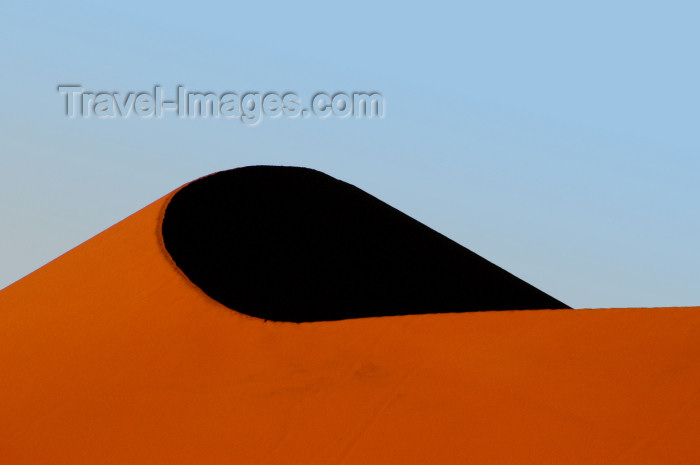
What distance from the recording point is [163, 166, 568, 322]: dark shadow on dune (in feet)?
18.5

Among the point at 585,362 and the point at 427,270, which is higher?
the point at 585,362

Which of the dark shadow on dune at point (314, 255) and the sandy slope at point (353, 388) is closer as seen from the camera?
the sandy slope at point (353, 388)

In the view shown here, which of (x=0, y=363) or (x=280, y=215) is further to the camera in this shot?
(x=280, y=215)

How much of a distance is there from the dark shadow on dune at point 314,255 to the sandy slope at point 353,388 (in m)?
0.55

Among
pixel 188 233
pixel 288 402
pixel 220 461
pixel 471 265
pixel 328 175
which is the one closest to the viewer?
pixel 220 461

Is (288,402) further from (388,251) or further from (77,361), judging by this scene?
(388,251)

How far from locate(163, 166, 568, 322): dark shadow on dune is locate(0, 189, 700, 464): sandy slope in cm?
55

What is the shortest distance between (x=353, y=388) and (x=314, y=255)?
7.81ft

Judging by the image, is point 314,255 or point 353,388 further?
point 314,255

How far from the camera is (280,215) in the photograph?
6.79 m

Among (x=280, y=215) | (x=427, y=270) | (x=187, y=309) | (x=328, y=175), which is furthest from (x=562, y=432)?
(x=328, y=175)

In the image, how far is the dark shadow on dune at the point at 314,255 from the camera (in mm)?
5641

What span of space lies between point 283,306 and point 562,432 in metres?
2.42

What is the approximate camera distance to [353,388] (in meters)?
4.04
